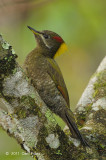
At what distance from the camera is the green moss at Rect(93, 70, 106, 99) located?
335 cm

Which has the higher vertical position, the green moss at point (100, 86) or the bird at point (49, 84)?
the bird at point (49, 84)

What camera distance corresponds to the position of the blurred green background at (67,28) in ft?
14.2

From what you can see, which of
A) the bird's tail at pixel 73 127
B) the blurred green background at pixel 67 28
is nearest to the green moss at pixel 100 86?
the bird's tail at pixel 73 127

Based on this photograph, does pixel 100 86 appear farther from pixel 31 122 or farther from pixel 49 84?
pixel 31 122

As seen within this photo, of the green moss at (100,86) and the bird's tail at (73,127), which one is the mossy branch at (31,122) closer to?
the bird's tail at (73,127)

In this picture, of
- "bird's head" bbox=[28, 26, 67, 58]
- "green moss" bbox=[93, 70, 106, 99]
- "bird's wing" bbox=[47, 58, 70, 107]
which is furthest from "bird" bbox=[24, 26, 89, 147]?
"green moss" bbox=[93, 70, 106, 99]

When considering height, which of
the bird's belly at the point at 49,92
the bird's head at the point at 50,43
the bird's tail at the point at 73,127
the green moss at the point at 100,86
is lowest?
the green moss at the point at 100,86

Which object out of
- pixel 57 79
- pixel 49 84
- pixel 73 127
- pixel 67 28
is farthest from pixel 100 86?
pixel 67 28

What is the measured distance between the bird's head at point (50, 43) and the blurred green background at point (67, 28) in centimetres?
47

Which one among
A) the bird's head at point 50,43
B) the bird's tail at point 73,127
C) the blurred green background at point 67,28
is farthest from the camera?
the blurred green background at point 67,28

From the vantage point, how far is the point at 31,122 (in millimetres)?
2174

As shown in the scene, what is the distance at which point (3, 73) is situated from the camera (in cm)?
202

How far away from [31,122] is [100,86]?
1560 millimetres

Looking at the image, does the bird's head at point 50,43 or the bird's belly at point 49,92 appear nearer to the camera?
the bird's belly at point 49,92
